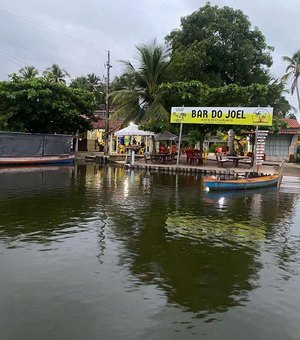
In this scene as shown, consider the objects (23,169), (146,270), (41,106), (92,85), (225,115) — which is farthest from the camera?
(92,85)

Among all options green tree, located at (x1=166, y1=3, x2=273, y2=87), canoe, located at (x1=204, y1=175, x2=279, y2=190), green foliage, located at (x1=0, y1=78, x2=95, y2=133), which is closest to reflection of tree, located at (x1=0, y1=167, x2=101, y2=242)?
canoe, located at (x1=204, y1=175, x2=279, y2=190)

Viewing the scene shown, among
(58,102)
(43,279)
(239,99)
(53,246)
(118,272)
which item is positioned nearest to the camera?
(43,279)

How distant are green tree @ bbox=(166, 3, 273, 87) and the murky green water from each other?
65.9ft

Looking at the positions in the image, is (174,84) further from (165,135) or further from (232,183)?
(232,183)

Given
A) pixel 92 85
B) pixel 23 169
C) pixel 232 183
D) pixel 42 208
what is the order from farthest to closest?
pixel 92 85
pixel 23 169
pixel 232 183
pixel 42 208

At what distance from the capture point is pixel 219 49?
31.7 m

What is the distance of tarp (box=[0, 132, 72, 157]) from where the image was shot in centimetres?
2630

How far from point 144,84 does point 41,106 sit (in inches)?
321

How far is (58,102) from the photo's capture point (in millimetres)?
31266

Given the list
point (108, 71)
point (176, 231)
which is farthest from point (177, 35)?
point (176, 231)

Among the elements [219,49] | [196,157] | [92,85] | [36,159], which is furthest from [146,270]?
[92,85]

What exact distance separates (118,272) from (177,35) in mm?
30315

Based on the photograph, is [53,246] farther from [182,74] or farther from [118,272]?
[182,74]

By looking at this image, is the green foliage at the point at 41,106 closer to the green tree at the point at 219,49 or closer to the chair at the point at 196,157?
the green tree at the point at 219,49
